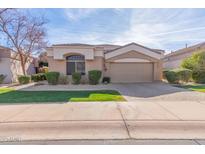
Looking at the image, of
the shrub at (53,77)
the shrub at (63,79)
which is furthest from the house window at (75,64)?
the shrub at (53,77)

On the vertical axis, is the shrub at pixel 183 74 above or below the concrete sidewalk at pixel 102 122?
above

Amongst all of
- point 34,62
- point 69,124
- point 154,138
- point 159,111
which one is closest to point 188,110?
point 159,111

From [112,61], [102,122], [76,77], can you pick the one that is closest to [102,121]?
[102,122]

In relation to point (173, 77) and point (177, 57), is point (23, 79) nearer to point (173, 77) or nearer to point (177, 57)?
point (173, 77)

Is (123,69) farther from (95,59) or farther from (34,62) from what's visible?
(34,62)

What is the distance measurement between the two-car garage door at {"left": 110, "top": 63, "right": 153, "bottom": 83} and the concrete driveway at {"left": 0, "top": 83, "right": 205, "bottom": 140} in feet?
42.2

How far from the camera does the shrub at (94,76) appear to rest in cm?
1880

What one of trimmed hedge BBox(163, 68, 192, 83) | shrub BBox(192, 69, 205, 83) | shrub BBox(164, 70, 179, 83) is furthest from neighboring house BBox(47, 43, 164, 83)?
shrub BBox(192, 69, 205, 83)

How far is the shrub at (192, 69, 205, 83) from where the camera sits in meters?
20.5

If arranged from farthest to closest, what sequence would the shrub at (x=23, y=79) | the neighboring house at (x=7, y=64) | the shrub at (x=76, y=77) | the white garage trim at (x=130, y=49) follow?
the neighboring house at (x=7, y=64) < the shrub at (x=23, y=79) < the white garage trim at (x=130, y=49) < the shrub at (x=76, y=77)

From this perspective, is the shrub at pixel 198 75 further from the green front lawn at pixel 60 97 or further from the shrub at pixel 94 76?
the green front lawn at pixel 60 97

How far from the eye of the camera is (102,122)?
6.37 m

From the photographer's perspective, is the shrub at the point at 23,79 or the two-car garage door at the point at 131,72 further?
the two-car garage door at the point at 131,72

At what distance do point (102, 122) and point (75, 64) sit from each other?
1440 centimetres
